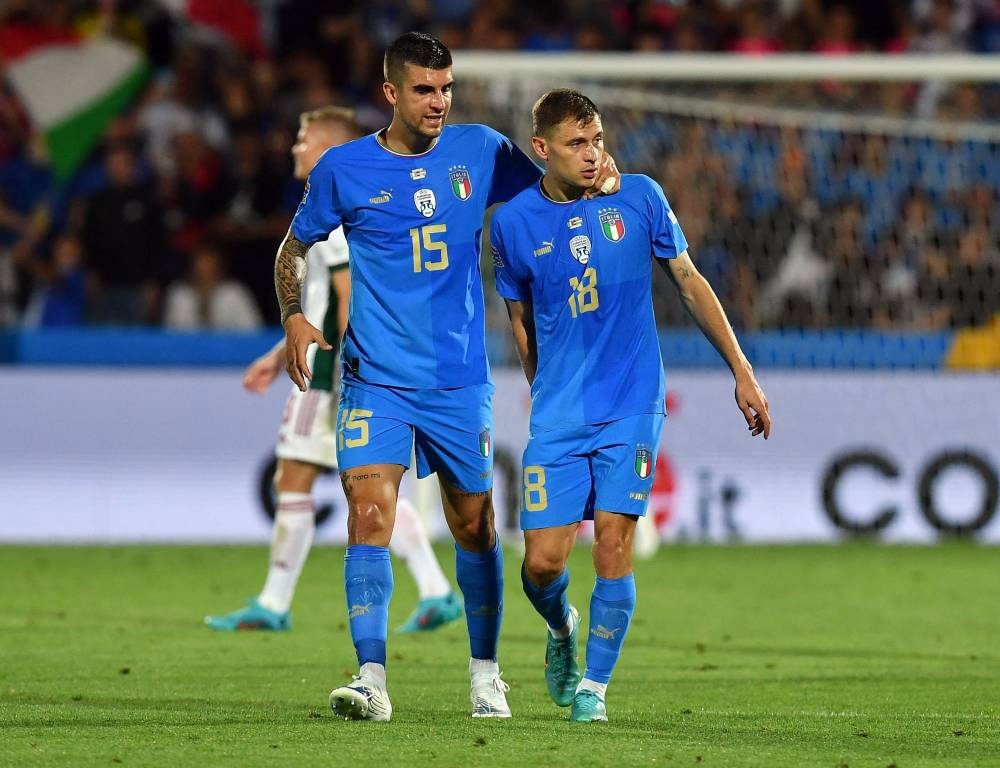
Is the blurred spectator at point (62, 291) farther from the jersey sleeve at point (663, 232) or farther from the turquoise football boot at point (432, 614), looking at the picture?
the jersey sleeve at point (663, 232)

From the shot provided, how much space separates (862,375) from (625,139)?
8.48 feet

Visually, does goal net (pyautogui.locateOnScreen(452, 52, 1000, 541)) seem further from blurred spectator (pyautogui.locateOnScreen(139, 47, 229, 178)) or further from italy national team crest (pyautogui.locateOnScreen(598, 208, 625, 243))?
italy national team crest (pyautogui.locateOnScreen(598, 208, 625, 243))

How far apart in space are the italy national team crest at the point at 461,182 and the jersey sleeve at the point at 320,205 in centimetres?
42

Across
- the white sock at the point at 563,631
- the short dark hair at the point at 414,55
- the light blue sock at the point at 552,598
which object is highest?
the short dark hair at the point at 414,55

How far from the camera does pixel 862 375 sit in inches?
567

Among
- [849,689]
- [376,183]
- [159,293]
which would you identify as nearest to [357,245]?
[376,183]

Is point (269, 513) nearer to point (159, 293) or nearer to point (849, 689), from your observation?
point (159, 293)

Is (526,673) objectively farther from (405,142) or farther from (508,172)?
(405,142)

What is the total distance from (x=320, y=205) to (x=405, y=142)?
377 millimetres

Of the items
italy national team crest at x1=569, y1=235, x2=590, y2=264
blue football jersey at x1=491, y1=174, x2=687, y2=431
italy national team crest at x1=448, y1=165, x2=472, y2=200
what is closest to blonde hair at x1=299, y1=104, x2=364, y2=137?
italy national team crest at x1=448, y1=165, x2=472, y2=200

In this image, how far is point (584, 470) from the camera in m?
6.45

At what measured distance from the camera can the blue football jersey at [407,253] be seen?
260 inches

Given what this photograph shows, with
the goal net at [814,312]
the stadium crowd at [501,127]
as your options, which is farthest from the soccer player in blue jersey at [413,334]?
the goal net at [814,312]

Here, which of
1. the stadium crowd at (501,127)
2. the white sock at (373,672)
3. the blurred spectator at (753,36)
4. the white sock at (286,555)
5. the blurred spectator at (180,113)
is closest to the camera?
the white sock at (373,672)
